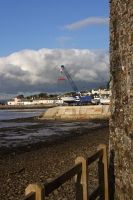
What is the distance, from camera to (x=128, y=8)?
6.00 m

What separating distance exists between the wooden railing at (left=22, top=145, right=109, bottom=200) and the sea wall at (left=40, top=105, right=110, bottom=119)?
42.1 m

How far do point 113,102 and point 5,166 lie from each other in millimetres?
7249

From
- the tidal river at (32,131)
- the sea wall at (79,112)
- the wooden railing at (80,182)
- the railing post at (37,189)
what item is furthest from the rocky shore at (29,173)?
the sea wall at (79,112)

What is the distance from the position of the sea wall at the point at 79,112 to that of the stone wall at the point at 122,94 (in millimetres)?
41540

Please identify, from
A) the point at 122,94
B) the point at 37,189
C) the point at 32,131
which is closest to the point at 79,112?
the point at 32,131

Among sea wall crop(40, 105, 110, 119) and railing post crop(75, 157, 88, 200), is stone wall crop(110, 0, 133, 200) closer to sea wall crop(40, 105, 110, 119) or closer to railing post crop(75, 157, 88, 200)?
railing post crop(75, 157, 88, 200)

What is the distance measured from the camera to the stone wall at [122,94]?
5867 millimetres

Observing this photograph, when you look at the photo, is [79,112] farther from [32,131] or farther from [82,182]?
[82,182]

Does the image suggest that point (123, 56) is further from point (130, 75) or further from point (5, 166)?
point (5, 166)

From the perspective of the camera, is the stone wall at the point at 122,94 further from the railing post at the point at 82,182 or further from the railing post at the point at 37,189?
the railing post at the point at 37,189

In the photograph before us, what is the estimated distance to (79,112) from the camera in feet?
166

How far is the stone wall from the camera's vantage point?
5.87m

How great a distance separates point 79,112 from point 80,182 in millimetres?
46097

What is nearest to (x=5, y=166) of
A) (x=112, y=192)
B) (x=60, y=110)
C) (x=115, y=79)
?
(x=112, y=192)
